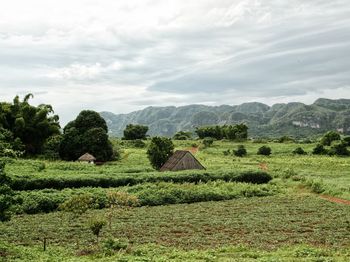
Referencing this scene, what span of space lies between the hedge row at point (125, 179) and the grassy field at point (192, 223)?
18 cm

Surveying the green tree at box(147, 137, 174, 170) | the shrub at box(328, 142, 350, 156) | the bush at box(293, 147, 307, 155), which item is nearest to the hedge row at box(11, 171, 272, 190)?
the green tree at box(147, 137, 174, 170)

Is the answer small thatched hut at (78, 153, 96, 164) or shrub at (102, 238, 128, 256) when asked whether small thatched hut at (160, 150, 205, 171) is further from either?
shrub at (102, 238, 128, 256)

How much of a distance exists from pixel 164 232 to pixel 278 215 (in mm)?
10432

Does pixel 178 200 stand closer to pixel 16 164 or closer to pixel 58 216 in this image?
pixel 58 216

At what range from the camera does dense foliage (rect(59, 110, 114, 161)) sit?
2662 inches

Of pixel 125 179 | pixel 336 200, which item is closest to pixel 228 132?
pixel 125 179

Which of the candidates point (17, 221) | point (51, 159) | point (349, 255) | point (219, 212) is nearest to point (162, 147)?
point (51, 159)

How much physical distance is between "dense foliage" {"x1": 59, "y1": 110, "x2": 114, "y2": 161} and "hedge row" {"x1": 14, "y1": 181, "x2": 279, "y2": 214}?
86.5ft

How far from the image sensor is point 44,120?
67438 mm

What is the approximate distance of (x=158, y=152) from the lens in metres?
59.8

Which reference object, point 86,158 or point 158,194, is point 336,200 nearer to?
point 158,194

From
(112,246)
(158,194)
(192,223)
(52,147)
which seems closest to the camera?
(112,246)

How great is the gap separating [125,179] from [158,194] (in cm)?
693

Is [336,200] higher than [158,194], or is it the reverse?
Answer: [158,194]
